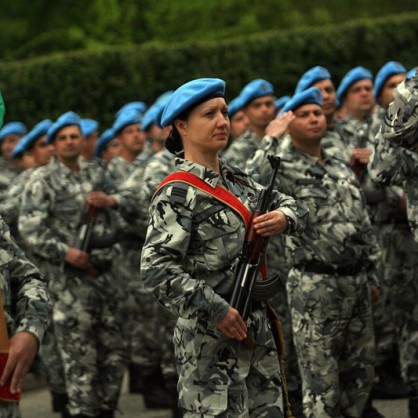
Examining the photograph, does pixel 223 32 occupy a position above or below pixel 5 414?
above

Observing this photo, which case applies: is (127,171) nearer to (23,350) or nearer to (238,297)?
(238,297)

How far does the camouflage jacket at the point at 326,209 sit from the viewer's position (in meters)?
8.63

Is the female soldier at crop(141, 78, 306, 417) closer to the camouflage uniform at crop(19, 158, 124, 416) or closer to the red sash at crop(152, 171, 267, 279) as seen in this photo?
the red sash at crop(152, 171, 267, 279)

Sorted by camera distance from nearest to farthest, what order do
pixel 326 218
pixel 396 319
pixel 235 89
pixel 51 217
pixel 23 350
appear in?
pixel 23 350 < pixel 326 218 < pixel 396 319 < pixel 51 217 < pixel 235 89

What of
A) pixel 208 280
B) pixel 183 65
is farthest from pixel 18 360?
pixel 183 65

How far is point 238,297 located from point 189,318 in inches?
9.5

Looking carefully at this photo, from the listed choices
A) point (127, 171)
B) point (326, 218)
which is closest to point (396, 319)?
point (326, 218)

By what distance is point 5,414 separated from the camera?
528 cm

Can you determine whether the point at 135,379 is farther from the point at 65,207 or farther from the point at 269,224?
the point at 269,224

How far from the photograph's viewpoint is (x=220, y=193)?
6.53 meters

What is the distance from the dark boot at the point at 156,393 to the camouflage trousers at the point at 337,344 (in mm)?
3088

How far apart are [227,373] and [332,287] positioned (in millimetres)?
2308

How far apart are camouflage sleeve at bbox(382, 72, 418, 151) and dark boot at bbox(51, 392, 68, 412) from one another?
17.6 feet

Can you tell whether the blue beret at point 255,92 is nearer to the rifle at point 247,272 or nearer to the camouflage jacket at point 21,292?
the rifle at point 247,272
